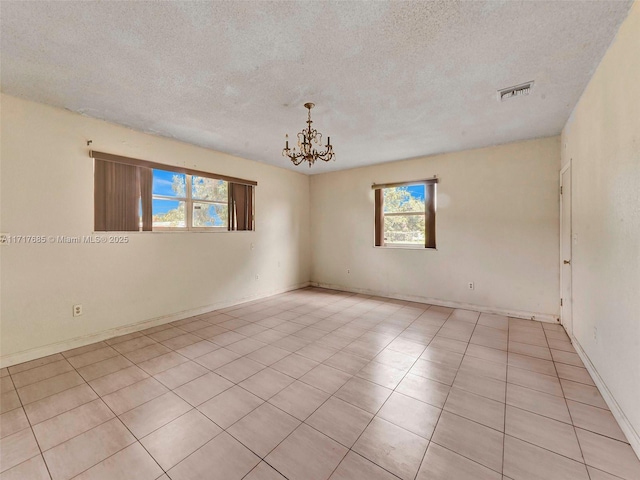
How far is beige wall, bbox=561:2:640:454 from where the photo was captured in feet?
5.45

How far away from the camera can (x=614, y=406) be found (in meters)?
1.91

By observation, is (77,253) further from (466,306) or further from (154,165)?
(466,306)

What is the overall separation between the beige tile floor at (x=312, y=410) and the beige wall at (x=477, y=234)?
3.14ft

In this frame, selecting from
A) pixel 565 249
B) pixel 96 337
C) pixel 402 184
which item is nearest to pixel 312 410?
pixel 96 337

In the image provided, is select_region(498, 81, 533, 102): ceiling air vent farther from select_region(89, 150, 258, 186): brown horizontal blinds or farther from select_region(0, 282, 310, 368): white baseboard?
select_region(0, 282, 310, 368): white baseboard

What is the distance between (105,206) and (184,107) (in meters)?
1.57

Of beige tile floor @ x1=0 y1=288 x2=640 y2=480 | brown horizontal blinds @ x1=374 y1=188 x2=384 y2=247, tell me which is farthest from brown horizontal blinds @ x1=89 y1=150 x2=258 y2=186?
brown horizontal blinds @ x1=374 y1=188 x2=384 y2=247

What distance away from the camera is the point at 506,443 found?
168 cm

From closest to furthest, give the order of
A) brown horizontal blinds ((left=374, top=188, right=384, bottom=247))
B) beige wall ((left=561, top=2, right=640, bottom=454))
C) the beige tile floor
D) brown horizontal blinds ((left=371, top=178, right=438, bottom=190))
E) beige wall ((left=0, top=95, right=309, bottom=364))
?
1. the beige tile floor
2. beige wall ((left=561, top=2, right=640, bottom=454))
3. beige wall ((left=0, top=95, right=309, bottom=364))
4. brown horizontal blinds ((left=371, top=178, right=438, bottom=190))
5. brown horizontal blinds ((left=374, top=188, right=384, bottom=247))

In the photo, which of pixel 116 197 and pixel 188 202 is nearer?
pixel 116 197

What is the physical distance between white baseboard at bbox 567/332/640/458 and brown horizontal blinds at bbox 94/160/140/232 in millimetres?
4852

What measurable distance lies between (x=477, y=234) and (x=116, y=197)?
5.16 meters

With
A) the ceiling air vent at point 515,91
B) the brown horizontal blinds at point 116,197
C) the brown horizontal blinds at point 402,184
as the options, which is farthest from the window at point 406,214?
the brown horizontal blinds at point 116,197

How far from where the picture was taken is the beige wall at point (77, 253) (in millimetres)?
2689
